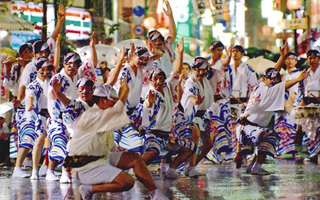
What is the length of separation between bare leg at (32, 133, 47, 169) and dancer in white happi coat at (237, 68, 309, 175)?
3287 millimetres

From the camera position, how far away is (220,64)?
617 inches

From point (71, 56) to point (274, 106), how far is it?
3.46 m

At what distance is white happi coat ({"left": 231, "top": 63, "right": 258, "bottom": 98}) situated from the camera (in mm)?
17031

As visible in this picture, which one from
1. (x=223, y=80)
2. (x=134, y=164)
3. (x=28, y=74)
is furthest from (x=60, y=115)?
(x=223, y=80)

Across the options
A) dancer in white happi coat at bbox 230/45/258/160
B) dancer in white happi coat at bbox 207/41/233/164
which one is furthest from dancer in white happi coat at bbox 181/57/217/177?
dancer in white happi coat at bbox 230/45/258/160

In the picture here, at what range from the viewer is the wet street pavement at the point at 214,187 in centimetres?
1026

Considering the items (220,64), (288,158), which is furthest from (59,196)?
(288,158)

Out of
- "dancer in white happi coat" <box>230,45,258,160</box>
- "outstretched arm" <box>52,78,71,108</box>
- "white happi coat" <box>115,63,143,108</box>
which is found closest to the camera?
"outstretched arm" <box>52,78,71,108</box>

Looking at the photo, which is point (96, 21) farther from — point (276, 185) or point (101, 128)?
point (101, 128)

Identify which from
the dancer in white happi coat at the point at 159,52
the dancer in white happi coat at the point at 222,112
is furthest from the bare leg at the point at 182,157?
the dancer in white happi coat at the point at 222,112

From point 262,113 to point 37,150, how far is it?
374 centimetres

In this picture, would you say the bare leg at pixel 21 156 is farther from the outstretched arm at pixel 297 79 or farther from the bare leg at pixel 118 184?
the bare leg at pixel 118 184

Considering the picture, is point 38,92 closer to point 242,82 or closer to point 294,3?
point 242,82

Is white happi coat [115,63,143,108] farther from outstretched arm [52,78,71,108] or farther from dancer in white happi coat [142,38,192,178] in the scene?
outstretched arm [52,78,71,108]
